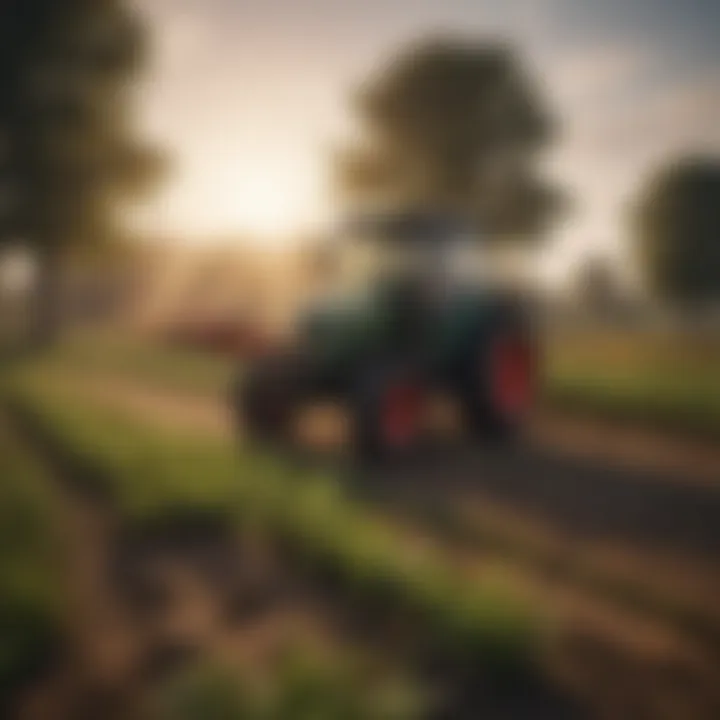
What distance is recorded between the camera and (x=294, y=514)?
1.21m

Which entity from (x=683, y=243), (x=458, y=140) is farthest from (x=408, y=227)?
(x=683, y=243)

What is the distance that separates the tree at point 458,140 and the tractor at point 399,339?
1.8 inches

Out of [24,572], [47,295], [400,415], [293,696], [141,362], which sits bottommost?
[293,696]

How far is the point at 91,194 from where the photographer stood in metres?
1.24

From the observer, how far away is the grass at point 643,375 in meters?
1.18

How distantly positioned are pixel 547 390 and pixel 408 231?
319 mm

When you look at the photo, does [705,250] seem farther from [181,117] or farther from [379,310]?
[181,117]

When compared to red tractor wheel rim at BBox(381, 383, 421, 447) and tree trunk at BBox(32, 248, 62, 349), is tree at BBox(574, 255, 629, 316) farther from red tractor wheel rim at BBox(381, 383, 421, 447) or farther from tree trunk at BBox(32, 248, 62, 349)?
tree trunk at BBox(32, 248, 62, 349)

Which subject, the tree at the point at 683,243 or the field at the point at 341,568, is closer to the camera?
the field at the point at 341,568

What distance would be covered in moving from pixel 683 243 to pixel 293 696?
816 millimetres

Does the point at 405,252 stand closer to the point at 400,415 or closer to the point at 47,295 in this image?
the point at 400,415

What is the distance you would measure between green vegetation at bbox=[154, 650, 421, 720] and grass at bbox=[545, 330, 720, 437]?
0.50 meters

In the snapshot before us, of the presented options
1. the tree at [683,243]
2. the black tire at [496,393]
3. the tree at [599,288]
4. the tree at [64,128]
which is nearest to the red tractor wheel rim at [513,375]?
the black tire at [496,393]

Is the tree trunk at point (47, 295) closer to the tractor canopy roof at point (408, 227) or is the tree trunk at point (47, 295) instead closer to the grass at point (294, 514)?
the grass at point (294, 514)
